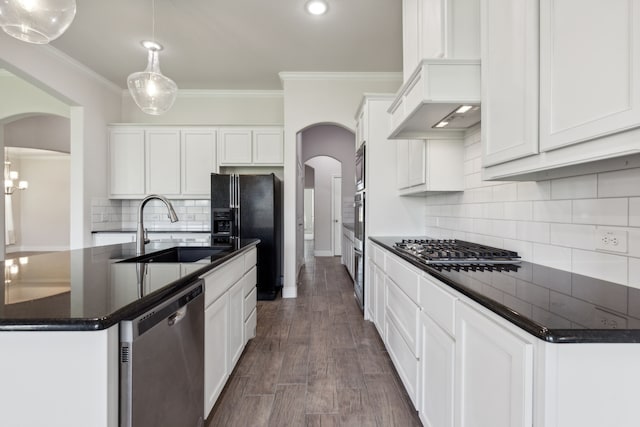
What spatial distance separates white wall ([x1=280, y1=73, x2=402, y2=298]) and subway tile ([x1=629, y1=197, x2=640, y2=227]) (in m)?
3.31

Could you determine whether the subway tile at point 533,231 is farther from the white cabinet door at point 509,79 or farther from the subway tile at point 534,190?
the white cabinet door at point 509,79

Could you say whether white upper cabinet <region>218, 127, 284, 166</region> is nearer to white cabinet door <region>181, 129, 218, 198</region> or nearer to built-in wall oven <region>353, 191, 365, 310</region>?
white cabinet door <region>181, 129, 218, 198</region>

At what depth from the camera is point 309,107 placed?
417 centimetres

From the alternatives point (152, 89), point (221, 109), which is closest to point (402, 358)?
point (152, 89)

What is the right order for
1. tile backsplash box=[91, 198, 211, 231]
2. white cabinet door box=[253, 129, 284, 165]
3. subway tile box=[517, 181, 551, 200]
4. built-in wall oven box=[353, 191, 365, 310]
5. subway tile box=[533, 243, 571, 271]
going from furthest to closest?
tile backsplash box=[91, 198, 211, 231]
white cabinet door box=[253, 129, 284, 165]
built-in wall oven box=[353, 191, 365, 310]
subway tile box=[517, 181, 551, 200]
subway tile box=[533, 243, 571, 271]

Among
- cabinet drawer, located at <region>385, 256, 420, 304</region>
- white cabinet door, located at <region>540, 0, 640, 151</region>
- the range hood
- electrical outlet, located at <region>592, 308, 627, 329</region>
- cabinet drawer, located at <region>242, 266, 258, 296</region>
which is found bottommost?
cabinet drawer, located at <region>242, 266, 258, 296</region>

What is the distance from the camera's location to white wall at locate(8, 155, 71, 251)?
9117 mm

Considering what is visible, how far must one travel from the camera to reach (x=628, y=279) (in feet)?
3.72

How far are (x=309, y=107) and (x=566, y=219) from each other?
11.0 ft

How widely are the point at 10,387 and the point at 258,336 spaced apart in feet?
7.19

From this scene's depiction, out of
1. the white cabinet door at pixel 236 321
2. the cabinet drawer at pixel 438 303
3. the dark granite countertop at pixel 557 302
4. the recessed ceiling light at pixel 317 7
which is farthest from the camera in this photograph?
the recessed ceiling light at pixel 317 7

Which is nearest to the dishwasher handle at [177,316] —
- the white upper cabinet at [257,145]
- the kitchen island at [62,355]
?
the kitchen island at [62,355]

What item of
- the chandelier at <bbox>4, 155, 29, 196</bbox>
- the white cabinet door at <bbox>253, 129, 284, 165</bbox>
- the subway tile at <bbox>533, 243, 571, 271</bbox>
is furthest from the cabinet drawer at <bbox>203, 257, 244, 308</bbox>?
the chandelier at <bbox>4, 155, 29, 196</bbox>

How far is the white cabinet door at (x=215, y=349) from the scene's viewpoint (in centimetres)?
159
